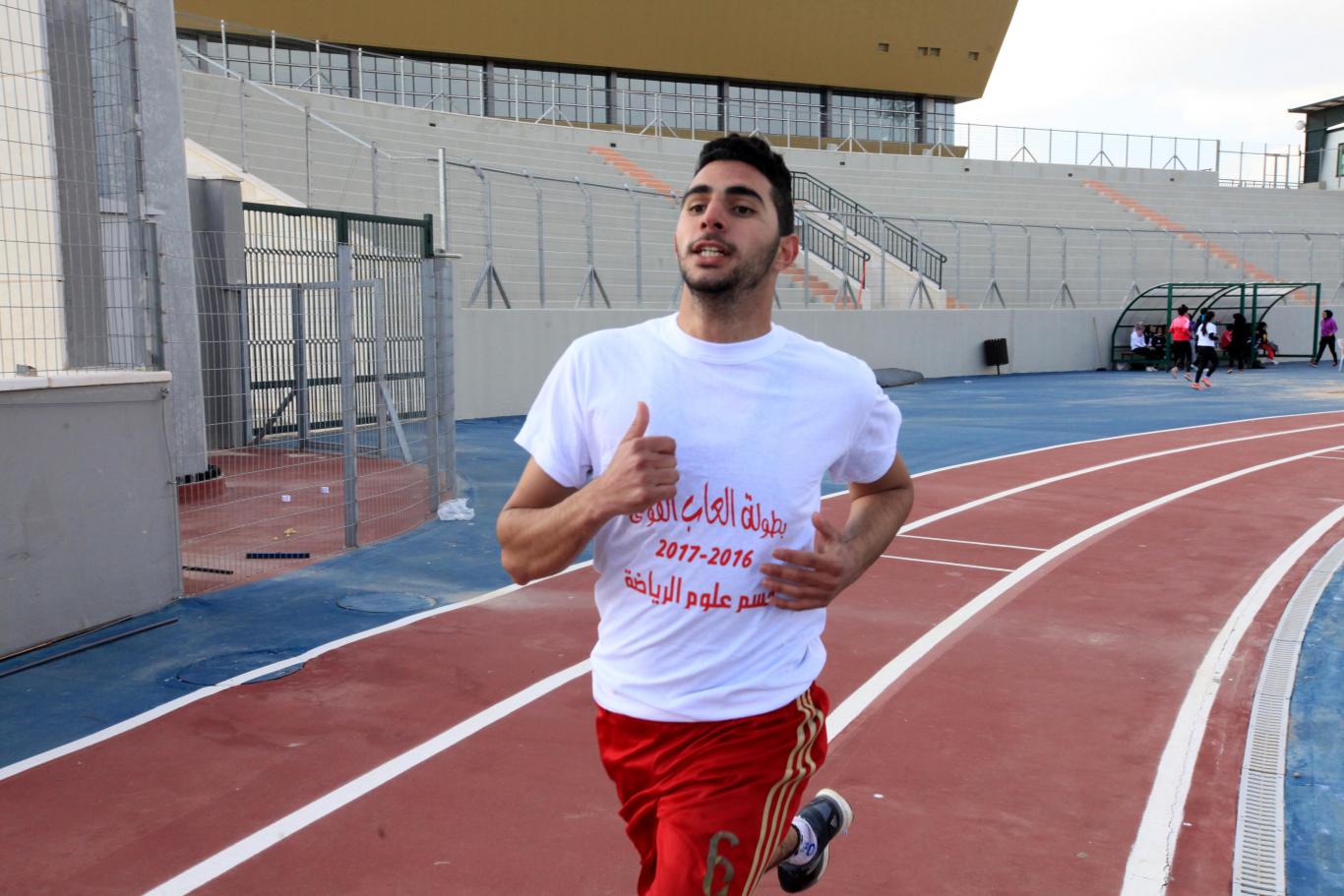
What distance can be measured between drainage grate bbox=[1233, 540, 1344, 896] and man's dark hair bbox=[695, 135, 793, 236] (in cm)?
282

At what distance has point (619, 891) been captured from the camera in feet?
13.1

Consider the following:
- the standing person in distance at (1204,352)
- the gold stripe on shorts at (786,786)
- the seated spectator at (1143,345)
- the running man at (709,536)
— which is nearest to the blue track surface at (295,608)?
the gold stripe on shorts at (786,786)

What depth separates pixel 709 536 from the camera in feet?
8.93

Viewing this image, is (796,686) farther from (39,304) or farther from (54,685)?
(39,304)

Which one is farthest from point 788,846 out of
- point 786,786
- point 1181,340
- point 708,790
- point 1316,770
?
point 1181,340

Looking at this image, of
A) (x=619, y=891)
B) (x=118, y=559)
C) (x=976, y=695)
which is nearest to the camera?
(x=619, y=891)

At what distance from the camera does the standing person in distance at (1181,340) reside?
28375 millimetres

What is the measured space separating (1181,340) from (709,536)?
28.8m

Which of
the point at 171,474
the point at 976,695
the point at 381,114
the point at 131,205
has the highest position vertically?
the point at 381,114

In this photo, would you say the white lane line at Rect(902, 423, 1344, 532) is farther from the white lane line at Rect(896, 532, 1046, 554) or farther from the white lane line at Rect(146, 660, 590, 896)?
the white lane line at Rect(146, 660, 590, 896)

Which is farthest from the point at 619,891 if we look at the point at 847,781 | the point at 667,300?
the point at 667,300

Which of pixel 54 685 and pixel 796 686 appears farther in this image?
pixel 54 685

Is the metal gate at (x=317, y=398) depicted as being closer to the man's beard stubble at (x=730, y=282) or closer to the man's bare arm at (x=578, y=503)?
the man's bare arm at (x=578, y=503)

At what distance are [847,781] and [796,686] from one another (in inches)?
87.1
